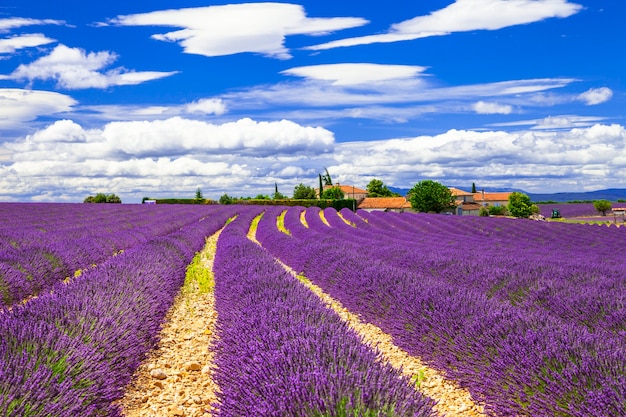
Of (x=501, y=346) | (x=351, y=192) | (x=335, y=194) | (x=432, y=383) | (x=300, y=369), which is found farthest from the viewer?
(x=351, y=192)

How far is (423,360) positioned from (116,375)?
104 inches

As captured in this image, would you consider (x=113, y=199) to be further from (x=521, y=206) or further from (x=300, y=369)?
(x=300, y=369)

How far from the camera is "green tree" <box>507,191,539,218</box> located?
59.1 m

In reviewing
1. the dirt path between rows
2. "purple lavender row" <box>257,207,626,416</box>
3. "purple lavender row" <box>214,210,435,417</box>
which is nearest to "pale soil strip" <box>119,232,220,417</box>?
the dirt path between rows

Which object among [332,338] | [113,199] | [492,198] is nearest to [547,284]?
[332,338]

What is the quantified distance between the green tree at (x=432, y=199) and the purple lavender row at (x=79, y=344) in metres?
58.4

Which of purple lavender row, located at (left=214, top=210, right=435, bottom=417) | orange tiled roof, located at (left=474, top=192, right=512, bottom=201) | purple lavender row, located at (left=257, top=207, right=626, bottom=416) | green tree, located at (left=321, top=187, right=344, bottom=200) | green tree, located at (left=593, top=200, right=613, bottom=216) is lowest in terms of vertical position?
green tree, located at (left=593, top=200, right=613, bottom=216)

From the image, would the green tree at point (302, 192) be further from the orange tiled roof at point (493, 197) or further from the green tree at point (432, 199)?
the orange tiled roof at point (493, 197)

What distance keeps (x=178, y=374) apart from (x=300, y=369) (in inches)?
84.2

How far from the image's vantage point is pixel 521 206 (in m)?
59.4

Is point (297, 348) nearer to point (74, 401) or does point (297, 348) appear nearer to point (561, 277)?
point (74, 401)

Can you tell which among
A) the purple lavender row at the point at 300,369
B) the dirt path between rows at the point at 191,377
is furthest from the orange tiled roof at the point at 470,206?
the purple lavender row at the point at 300,369

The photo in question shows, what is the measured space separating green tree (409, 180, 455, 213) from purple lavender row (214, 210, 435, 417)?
59362 mm

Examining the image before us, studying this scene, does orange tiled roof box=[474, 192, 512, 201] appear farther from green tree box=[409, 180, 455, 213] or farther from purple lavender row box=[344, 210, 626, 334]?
purple lavender row box=[344, 210, 626, 334]
